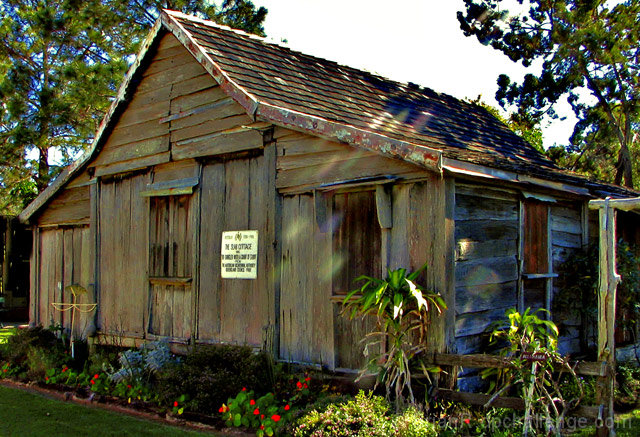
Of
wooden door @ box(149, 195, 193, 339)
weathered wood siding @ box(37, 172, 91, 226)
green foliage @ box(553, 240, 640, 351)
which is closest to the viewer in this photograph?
green foliage @ box(553, 240, 640, 351)

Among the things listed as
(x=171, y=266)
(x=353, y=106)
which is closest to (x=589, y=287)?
(x=353, y=106)

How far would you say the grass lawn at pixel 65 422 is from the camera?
7.64 meters

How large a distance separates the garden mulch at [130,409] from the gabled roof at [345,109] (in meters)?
3.60

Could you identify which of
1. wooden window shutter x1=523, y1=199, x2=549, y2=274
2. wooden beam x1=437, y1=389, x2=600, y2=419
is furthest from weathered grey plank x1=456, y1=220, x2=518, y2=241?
wooden beam x1=437, y1=389, x2=600, y2=419

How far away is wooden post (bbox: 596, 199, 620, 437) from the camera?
640 cm

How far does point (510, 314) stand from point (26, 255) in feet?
57.9

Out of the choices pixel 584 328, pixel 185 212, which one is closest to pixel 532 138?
pixel 584 328

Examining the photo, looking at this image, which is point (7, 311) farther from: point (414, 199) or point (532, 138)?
point (532, 138)

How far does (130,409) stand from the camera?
8.66 m

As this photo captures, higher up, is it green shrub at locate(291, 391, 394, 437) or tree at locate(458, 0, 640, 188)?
tree at locate(458, 0, 640, 188)

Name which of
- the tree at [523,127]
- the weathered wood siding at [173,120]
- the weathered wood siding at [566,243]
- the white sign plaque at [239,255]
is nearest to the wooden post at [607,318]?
the weathered wood siding at [566,243]

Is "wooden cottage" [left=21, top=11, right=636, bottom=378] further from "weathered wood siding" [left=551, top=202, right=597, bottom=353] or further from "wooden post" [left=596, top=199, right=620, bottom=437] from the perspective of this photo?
"wooden post" [left=596, top=199, right=620, bottom=437]

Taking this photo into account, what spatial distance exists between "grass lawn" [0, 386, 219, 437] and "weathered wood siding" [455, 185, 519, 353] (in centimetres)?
326

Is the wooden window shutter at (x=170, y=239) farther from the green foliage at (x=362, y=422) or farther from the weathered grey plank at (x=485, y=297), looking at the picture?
the weathered grey plank at (x=485, y=297)
